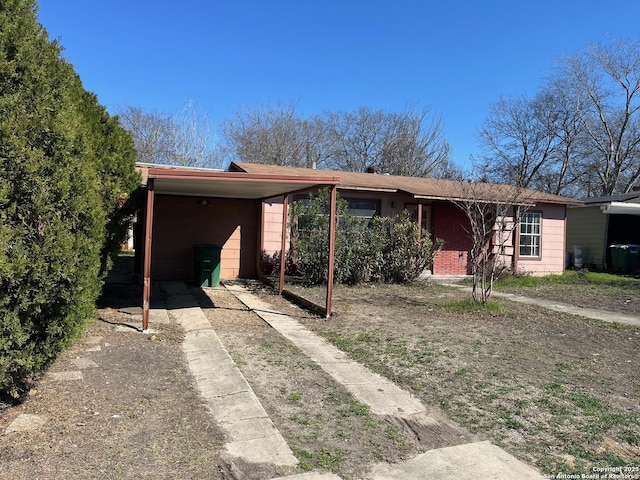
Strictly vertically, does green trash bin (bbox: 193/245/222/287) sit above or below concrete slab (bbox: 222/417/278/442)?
above

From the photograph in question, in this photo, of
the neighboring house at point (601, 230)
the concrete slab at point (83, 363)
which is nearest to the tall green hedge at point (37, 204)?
the concrete slab at point (83, 363)

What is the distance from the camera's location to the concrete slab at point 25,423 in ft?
11.1

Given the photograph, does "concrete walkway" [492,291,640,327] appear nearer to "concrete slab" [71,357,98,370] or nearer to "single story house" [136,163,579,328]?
"single story house" [136,163,579,328]

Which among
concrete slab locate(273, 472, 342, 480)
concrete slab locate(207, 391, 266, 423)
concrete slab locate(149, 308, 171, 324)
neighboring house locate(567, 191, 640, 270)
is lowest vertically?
concrete slab locate(273, 472, 342, 480)

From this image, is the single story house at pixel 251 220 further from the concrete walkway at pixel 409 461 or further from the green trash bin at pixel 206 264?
the concrete walkway at pixel 409 461

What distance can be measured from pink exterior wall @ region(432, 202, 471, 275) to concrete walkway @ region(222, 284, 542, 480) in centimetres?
895

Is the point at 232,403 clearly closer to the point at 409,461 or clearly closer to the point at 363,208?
the point at 409,461

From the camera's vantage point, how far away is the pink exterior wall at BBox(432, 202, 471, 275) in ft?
48.9

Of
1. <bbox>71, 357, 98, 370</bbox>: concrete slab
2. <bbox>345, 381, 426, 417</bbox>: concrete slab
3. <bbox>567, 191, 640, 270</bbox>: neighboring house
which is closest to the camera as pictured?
<bbox>345, 381, 426, 417</bbox>: concrete slab

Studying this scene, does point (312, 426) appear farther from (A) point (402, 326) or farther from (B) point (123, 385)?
(A) point (402, 326)

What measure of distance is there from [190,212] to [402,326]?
6844 millimetres

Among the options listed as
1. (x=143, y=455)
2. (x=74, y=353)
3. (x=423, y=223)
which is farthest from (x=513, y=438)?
(x=423, y=223)

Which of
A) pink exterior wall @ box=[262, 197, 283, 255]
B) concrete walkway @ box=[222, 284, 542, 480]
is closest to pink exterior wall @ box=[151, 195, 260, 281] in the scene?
pink exterior wall @ box=[262, 197, 283, 255]

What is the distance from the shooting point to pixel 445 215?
1501cm
